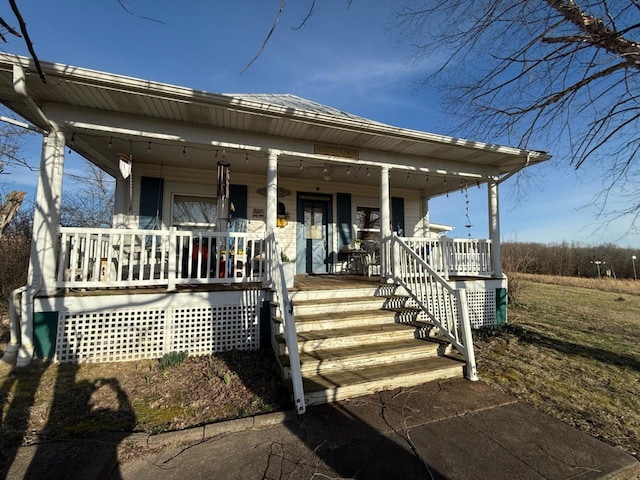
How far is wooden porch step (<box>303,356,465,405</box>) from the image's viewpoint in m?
2.94

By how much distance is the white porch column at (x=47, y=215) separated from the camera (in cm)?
393

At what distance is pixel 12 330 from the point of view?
147 inches

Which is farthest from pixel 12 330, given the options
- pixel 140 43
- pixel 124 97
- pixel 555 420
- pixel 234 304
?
pixel 555 420

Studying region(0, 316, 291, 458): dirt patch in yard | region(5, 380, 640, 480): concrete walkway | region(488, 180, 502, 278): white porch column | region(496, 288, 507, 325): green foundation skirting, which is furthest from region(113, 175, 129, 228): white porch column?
region(496, 288, 507, 325): green foundation skirting

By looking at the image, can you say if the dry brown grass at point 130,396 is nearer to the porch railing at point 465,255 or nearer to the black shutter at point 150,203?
the black shutter at point 150,203

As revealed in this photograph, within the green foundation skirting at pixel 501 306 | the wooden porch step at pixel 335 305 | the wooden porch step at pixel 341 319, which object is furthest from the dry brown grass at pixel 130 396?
the green foundation skirting at pixel 501 306

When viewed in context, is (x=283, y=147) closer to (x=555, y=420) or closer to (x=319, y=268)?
(x=319, y=268)

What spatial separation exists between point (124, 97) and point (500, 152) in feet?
21.1

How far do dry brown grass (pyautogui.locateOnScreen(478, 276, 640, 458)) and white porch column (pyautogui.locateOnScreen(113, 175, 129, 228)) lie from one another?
6.81m

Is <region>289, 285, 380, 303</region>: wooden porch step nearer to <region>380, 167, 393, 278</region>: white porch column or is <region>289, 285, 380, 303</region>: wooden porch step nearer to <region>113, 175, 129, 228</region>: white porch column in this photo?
<region>380, 167, 393, 278</region>: white porch column

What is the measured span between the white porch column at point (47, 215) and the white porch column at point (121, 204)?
1.87 metres

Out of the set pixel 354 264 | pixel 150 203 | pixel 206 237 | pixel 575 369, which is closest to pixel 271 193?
pixel 206 237

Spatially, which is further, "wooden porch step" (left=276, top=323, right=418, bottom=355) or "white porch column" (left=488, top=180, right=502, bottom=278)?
"white porch column" (left=488, top=180, right=502, bottom=278)

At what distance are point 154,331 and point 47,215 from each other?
2.14 metres
